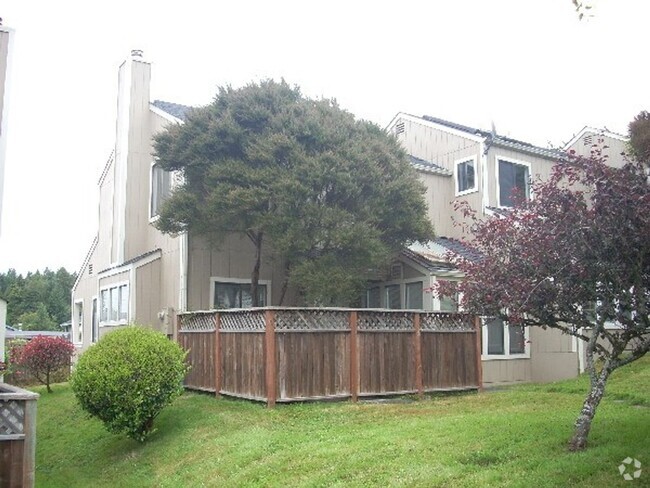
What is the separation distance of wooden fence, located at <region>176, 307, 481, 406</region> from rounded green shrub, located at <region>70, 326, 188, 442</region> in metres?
1.46

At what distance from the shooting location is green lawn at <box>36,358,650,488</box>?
725cm

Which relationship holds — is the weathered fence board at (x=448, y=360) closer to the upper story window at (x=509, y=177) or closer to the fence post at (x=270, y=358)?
the fence post at (x=270, y=358)

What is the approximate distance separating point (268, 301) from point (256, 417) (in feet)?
21.9

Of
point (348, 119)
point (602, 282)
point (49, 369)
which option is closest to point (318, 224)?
point (348, 119)

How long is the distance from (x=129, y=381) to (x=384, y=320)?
15.6ft

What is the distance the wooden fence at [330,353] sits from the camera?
12.2m

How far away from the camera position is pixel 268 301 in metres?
17.8

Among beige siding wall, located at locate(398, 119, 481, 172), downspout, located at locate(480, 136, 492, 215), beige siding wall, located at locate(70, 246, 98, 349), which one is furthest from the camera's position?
beige siding wall, located at locate(70, 246, 98, 349)

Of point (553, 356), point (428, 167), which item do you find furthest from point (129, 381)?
point (428, 167)

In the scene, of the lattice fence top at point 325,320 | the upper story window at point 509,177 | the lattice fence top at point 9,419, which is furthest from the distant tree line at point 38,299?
the lattice fence top at point 9,419

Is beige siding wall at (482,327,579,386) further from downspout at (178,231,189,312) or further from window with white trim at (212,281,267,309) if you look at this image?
downspout at (178,231,189,312)

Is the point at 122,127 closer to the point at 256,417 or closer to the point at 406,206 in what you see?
the point at 406,206

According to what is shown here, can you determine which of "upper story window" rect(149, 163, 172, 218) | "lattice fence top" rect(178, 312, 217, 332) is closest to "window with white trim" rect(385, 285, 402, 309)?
"lattice fence top" rect(178, 312, 217, 332)

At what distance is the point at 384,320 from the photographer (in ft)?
43.4
